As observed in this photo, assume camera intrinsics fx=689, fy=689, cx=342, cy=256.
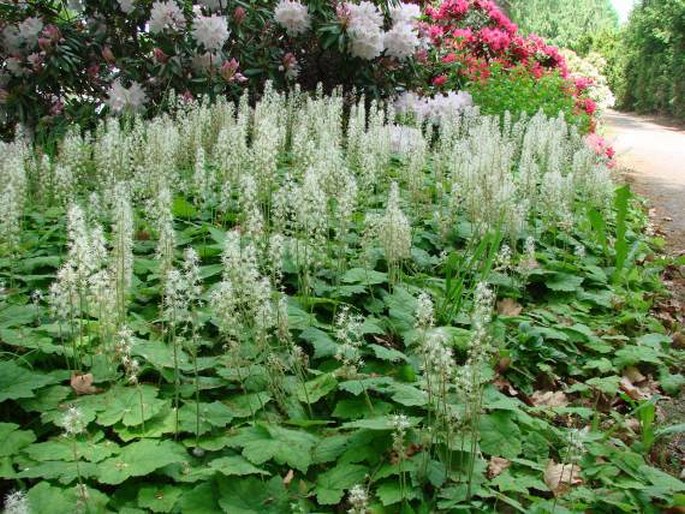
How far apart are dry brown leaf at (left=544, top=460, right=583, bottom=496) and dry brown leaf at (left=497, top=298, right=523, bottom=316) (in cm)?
140

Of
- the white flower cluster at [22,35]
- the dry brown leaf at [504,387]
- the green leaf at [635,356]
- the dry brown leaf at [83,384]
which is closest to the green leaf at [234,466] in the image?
the dry brown leaf at [83,384]

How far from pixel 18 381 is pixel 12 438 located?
28cm

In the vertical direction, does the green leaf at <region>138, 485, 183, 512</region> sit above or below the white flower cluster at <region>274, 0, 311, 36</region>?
below

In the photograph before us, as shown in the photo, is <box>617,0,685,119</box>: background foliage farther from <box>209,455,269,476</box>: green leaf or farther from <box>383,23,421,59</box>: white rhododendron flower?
<box>209,455,269,476</box>: green leaf

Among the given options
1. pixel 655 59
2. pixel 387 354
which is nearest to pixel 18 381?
pixel 387 354

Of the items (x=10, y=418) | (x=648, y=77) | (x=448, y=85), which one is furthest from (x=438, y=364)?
(x=648, y=77)

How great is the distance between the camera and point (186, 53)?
23.7ft

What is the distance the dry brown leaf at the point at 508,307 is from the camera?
4129mm

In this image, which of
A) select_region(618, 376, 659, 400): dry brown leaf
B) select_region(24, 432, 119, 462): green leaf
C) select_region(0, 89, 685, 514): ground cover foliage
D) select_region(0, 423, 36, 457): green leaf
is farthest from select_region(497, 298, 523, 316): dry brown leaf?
select_region(0, 423, 36, 457): green leaf

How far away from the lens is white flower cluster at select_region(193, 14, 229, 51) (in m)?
6.81

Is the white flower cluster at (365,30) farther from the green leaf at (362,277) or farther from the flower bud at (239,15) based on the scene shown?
the green leaf at (362,277)

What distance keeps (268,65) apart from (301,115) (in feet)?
5.58

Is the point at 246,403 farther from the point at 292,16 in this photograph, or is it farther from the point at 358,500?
the point at 292,16

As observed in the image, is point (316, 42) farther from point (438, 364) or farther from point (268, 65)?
point (438, 364)
